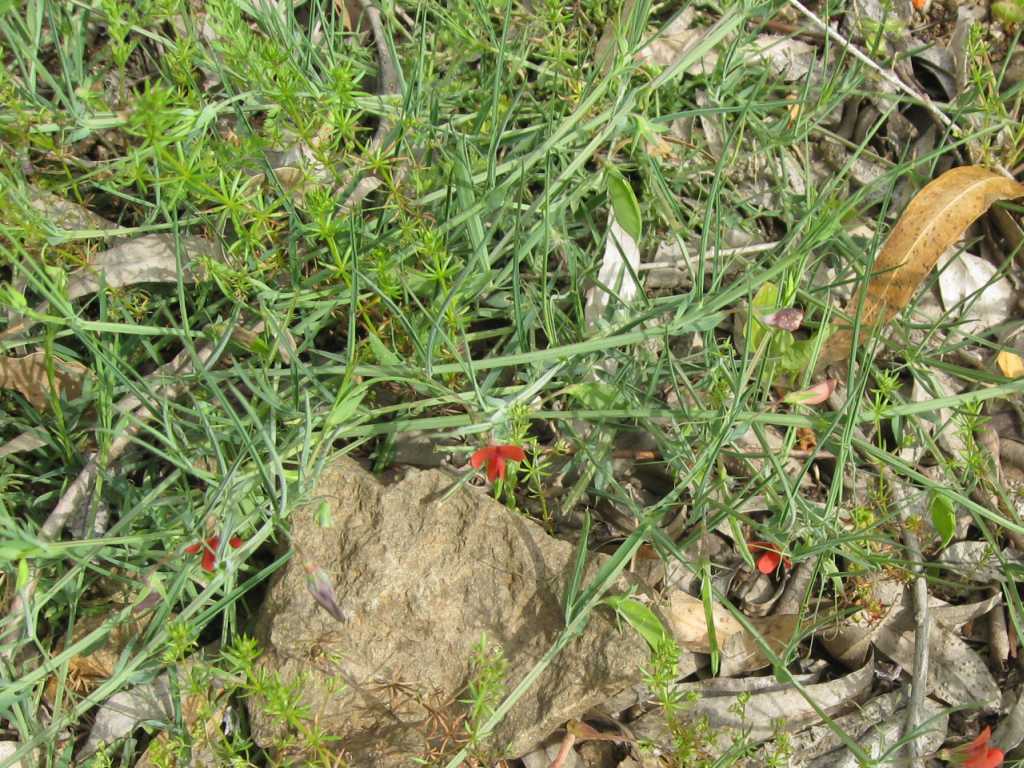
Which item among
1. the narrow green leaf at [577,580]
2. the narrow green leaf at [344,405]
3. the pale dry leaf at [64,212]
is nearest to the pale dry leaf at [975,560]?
the narrow green leaf at [577,580]

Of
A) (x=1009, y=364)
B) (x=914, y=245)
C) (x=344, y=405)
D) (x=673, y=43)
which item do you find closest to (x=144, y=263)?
(x=344, y=405)

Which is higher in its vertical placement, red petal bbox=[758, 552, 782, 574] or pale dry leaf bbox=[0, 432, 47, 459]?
red petal bbox=[758, 552, 782, 574]

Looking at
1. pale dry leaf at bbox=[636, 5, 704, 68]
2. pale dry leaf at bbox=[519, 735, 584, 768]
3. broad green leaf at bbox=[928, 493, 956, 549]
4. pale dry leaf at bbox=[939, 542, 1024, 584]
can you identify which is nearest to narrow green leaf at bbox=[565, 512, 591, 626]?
pale dry leaf at bbox=[519, 735, 584, 768]

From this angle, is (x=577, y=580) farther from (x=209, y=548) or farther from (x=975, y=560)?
(x=975, y=560)

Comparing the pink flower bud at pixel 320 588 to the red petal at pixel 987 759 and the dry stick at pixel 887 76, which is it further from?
the dry stick at pixel 887 76

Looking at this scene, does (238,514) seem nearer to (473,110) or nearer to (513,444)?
(513,444)

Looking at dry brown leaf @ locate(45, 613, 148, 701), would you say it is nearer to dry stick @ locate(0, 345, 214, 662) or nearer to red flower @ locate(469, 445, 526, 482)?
dry stick @ locate(0, 345, 214, 662)
